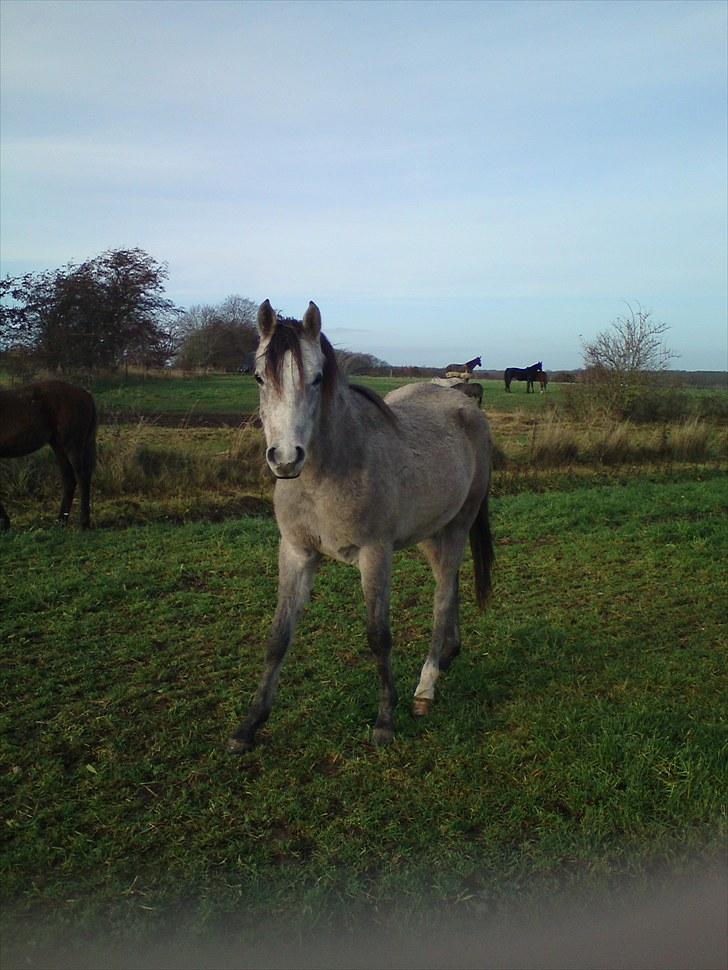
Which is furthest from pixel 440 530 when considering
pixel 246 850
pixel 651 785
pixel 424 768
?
pixel 246 850

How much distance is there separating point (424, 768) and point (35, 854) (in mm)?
1790

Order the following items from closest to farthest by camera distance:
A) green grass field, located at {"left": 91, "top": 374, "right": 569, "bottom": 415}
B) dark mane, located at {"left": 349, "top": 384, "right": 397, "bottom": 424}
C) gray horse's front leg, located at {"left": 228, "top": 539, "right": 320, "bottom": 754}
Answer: gray horse's front leg, located at {"left": 228, "top": 539, "right": 320, "bottom": 754} < dark mane, located at {"left": 349, "top": 384, "right": 397, "bottom": 424} < green grass field, located at {"left": 91, "top": 374, "right": 569, "bottom": 415}

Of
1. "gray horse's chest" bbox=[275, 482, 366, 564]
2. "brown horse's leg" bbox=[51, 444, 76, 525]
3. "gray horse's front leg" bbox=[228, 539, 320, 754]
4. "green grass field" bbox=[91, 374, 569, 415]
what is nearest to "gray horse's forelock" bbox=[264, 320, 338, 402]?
"gray horse's chest" bbox=[275, 482, 366, 564]

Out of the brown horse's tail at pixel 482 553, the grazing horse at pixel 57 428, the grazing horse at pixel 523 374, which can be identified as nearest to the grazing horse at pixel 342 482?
the brown horse's tail at pixel 482 553

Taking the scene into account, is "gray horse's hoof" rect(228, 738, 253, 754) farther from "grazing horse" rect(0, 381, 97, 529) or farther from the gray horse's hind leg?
"grazing horse" rect(0, 381, 97, 529)

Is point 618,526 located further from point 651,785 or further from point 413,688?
point 651,785

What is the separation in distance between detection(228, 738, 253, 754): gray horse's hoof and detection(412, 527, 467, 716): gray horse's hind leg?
1.18 metres

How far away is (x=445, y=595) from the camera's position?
4832 mm

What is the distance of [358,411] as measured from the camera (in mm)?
4020

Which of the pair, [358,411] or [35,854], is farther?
[358,411]

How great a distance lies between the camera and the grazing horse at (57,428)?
845 centimetres

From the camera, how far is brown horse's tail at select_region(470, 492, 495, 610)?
551 cm

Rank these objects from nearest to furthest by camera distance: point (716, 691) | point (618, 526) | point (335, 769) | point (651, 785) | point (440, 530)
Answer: point (651, 785), point (335, 769), point (716, 691), point (440, 530), point (618, 526)

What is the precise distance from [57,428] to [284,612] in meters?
5.91
